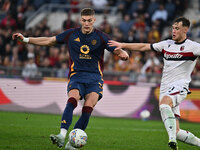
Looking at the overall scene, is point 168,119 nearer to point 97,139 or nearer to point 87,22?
point 87,22

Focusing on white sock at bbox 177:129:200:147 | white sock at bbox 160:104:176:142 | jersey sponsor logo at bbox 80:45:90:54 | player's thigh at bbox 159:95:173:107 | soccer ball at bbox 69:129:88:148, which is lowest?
white sock at bbox 177:129:200:147

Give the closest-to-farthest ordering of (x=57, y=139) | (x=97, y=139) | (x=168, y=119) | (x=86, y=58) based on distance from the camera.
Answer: (x=57, y=139) → (x=168, y=119) → (x=86, y=58) → (x=97, y=139)

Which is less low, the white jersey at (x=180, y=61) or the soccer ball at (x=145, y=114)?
the white jersey at (x=180, y=61)

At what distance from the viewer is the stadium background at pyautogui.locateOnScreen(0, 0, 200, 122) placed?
53.7 ft

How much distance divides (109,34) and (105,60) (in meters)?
1.80

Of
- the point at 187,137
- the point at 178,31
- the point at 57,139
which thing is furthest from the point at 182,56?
the point at 57,139

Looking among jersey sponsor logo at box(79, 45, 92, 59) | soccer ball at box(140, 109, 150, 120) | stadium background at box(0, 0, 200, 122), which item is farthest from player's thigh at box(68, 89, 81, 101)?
soccer ball at box(140, 109, 150, 120)

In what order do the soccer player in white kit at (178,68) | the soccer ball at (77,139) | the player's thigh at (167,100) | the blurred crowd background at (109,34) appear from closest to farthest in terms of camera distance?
the soccer ball at (77,139) → the player's thigh at (167,100) → the soccer player in white kit at (178,68) → the blurred crowd background at (109,34)

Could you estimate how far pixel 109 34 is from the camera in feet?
65.5

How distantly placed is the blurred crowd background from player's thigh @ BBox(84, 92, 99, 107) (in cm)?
830

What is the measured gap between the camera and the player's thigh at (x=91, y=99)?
7.98m

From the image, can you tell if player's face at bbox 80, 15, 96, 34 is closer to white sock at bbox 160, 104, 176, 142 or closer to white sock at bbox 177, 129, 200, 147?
white sock at bbox 160, 104, 176, 142

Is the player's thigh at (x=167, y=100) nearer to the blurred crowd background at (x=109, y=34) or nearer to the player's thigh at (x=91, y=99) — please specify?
the player's thigh at (x=91, y=99)

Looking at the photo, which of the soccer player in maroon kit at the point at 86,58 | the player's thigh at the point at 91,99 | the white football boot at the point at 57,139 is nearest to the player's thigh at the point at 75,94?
the soccer player in maroon kit at the point at 86,58
